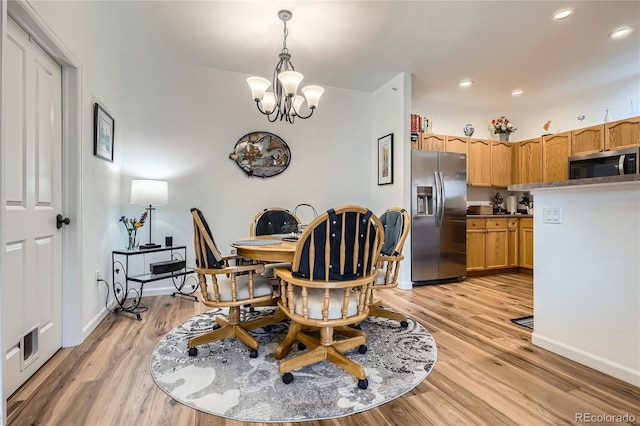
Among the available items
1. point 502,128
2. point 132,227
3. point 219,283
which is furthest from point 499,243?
point 132,227

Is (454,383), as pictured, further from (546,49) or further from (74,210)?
(546,49)

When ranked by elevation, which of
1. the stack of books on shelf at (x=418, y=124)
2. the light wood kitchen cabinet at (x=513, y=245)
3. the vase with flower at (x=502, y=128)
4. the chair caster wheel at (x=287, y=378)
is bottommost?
the chair caster wheel at (x=287, y=378)

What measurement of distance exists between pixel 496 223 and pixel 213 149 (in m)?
4.19

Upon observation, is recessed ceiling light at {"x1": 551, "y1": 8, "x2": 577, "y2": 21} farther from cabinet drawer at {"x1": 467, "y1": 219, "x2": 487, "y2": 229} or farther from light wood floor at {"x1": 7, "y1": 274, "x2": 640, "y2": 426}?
light wood floor at {"x1": 7, "y1": 274, "x2": 640, "y2": 426}

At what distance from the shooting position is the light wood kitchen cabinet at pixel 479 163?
15.7ft

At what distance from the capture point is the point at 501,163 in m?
4.98

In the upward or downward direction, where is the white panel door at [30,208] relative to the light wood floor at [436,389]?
upward

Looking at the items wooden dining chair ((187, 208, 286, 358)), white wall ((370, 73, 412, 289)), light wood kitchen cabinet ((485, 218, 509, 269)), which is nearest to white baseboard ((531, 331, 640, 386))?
white wall ((370, 73, 412, 289))

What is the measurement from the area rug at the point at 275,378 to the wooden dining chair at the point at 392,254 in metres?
0.24

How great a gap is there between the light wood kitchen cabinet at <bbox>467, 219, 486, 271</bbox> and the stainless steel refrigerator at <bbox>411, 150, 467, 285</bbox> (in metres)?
0.29

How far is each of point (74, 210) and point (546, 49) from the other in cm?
471

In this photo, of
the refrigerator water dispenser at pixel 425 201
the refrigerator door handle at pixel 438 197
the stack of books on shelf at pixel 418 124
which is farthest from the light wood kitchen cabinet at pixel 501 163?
the refrigerator water dispenser at pixel 425 201

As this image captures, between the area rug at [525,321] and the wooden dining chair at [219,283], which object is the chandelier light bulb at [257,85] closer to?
the wooden dining chair at [219,283]

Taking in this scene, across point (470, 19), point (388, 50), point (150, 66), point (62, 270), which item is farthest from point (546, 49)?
point (62, 270)
